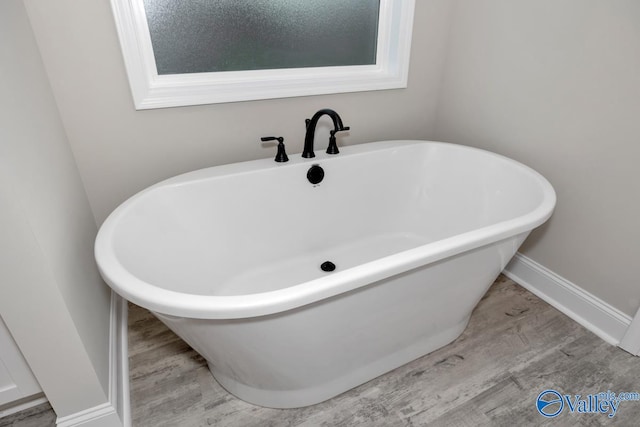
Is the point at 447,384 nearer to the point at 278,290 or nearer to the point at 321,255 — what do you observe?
the point at 321,255

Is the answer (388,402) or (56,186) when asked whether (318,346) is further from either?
(56,186)

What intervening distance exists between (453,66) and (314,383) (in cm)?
165

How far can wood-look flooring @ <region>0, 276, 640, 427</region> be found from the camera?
117cm

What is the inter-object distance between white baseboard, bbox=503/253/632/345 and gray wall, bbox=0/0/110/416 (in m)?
1.79

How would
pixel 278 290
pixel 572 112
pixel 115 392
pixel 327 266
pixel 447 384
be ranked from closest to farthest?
pixel 278 290 < pixel 115 392 < pixel 447 384 < pixel 572 112 < pixel 327 266

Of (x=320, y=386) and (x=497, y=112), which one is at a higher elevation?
(x=497, y=112)

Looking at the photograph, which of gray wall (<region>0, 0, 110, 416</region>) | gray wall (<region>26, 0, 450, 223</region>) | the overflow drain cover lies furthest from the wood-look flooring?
gray wall (<region>26, 0, 450, 223</region>)

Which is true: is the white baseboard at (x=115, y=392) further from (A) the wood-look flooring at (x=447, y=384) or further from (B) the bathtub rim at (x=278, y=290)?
(B) the bathtub rim at (x=278, y=290)

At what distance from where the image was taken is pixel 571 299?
5.14 feet

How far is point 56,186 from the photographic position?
1.04 meters

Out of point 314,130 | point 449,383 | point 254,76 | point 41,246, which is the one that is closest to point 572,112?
point 314,130

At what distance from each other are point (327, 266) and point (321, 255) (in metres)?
0.08

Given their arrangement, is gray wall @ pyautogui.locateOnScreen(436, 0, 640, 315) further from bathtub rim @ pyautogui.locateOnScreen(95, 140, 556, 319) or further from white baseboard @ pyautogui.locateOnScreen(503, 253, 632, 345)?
bathtub rim @ pyautogui.locateOnScreen(95, 140, 556, 319)

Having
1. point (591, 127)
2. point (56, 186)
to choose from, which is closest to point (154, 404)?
point (56, 186)
